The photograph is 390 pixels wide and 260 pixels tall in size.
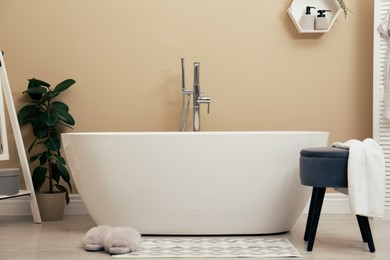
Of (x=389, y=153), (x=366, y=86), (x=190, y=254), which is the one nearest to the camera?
(x=190, y=254)

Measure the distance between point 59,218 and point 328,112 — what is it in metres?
2.05

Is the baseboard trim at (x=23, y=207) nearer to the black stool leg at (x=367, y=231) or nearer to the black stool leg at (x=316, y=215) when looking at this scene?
the black stool leg at (x=316, y=215)

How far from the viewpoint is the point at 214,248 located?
136 inches

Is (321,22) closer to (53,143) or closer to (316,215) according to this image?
(316,215)

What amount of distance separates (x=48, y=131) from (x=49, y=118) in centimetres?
20

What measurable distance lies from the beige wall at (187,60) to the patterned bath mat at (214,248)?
1.27m

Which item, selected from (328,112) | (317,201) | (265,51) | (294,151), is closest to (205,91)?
(265,51)

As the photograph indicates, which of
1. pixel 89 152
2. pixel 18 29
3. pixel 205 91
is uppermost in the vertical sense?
pixel 18 29

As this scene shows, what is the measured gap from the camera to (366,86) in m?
4.77

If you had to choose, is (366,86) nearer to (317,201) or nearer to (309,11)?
(309,11)

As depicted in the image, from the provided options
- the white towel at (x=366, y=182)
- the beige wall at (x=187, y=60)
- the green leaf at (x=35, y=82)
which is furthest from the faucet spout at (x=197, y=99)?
the white towel at (x=366, y=182)

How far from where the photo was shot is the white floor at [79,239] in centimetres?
331

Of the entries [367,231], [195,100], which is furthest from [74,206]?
[367,231]

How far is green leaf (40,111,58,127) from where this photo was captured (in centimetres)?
444
